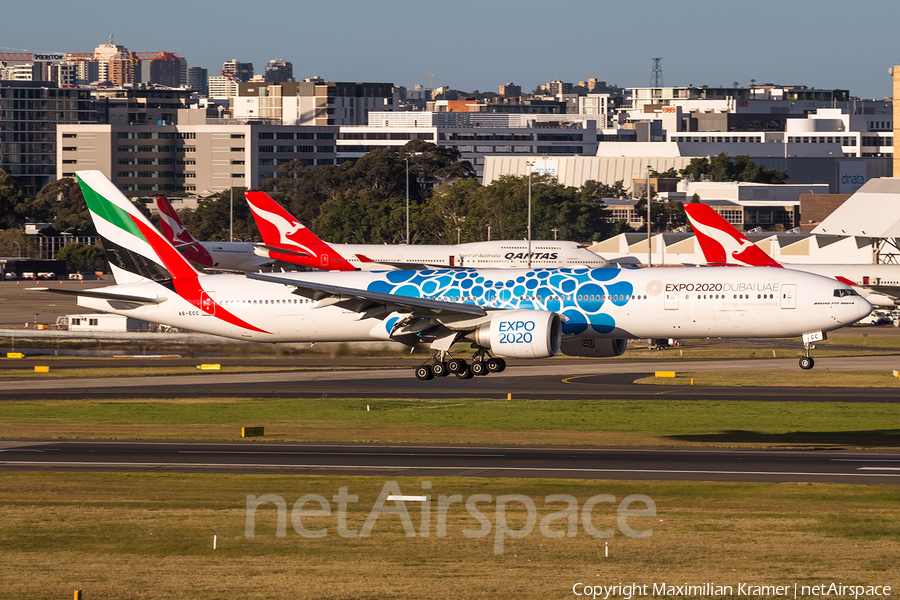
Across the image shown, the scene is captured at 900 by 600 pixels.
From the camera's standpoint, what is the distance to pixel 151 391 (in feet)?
267

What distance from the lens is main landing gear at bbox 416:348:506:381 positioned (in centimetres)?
5641

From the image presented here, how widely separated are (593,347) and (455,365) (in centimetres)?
690

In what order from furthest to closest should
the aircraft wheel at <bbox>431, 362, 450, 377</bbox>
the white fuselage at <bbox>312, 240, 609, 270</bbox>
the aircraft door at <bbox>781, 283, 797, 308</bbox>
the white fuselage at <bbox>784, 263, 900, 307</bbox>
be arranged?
the white fuselage at <bbox>312, 240, 609, 270</bbox>, the white fuselage at <bbox>784, 263, 900, 307</bbox>, the aircraft door at <bbox>781, 283, 797, 308</bbox>, the aircraft wheel at <bbox>431, 362, 450, 377</bbox>

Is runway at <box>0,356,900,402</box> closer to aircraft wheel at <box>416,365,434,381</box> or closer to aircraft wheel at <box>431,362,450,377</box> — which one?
aircraft wheel at <box>416,365,434,381</box>

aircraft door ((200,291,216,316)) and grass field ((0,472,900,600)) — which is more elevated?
aircraft door ((200,291,216,316))

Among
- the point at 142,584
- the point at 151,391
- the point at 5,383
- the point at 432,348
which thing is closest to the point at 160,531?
the point at 142,584

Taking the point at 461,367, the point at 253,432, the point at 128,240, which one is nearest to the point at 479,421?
the point at 461,367

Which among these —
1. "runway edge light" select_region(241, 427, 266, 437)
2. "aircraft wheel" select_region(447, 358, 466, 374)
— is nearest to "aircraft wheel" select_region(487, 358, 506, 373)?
"aircraft wheel" select_region(447, 358, 466, 374)

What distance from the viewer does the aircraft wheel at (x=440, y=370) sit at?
186 feet

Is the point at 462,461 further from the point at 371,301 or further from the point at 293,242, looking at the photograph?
the point at 293,242

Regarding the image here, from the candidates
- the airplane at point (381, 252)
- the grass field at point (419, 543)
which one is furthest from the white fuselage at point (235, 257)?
the grass field at point (419, 543)

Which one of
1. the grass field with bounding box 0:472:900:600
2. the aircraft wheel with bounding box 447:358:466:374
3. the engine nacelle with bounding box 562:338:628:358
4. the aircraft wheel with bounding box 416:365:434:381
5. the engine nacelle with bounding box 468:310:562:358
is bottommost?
the grass field with bounding box 0:472:900:600

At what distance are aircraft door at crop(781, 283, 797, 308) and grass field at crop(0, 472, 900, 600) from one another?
516 inches

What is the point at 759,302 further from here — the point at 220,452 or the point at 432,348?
the point at 220,452
